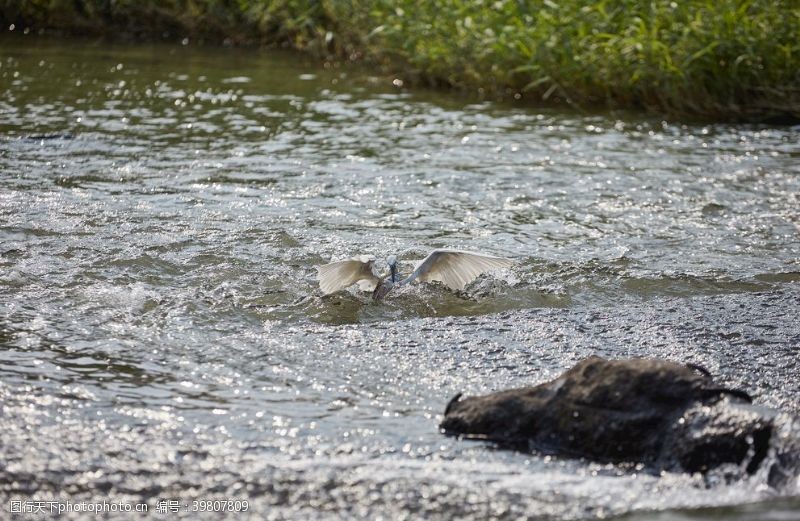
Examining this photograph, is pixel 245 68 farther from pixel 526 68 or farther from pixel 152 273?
pixel 152 273

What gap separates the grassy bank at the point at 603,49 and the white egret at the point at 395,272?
468cm

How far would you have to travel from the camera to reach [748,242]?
6305 millimetres

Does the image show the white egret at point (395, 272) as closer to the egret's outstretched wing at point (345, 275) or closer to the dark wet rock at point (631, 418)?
the egret's outstretched wing at point (345, 275)

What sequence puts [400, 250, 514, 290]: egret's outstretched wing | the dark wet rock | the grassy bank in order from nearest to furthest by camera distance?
the dark wet rock
[400, 250, 514, 290]: egret's outstretched wing
the grassy bank

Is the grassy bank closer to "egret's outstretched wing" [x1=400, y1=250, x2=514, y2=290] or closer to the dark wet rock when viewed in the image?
"egret's outstretched wing" [x1=400, y1=250, x2=514, y2=290]

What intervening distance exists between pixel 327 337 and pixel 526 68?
5.68 metres

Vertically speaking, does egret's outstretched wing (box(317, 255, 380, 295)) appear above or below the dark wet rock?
below

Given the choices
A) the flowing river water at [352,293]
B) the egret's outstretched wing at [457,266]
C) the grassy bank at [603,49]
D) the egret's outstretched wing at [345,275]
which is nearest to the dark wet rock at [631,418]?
the flowing river water at [352,293]

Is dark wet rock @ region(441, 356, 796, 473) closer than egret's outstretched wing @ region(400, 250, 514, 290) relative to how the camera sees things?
Yes

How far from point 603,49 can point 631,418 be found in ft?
22.7

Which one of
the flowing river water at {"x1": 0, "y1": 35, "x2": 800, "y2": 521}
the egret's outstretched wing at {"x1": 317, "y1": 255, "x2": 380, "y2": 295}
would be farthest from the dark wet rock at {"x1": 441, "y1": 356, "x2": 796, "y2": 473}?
the egret's outstretched wing at {"x1": 317, "y1": 255, "x2": 380, "y2": 295}

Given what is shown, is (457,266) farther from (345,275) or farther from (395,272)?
(345,275)

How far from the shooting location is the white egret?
5.20 metres

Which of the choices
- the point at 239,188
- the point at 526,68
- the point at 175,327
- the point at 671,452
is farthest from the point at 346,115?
the point at 671,452
